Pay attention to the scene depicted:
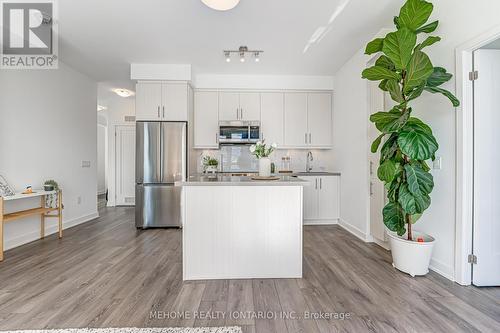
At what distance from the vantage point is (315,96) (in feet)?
16.2

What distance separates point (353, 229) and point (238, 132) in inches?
107

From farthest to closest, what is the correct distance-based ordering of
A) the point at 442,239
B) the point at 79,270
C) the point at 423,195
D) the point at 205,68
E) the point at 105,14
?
the point at 205,68, the point at 105,14, the point at 79,270, the point at 442,239, the point at 423,195

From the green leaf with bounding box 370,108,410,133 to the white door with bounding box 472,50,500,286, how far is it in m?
0.60

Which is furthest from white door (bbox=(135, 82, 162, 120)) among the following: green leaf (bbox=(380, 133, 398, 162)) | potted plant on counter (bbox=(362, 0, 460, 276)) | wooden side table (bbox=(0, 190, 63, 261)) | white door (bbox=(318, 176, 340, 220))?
green leaf (bbox=(380, 133, 398, 162))

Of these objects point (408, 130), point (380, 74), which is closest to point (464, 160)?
point (408, 130)

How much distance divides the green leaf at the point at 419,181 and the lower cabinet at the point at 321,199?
7.62ft

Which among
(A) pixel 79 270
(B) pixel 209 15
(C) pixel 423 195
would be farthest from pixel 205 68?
(C) pixel 423 195

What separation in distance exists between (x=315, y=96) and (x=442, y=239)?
11.1ft

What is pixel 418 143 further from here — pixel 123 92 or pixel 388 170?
pixel 123 92

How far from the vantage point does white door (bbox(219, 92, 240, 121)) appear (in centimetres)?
488

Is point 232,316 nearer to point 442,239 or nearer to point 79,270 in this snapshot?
point 79,270

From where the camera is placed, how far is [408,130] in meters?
2.19

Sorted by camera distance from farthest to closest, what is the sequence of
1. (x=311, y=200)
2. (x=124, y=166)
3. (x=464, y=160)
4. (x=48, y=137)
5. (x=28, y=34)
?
(x=124, y=166) < (x=311, y=200) < (x=48, y=137) < (x=28, y=34) < (x=464, y=160)

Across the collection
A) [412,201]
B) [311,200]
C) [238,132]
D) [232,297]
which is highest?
[238,132]
